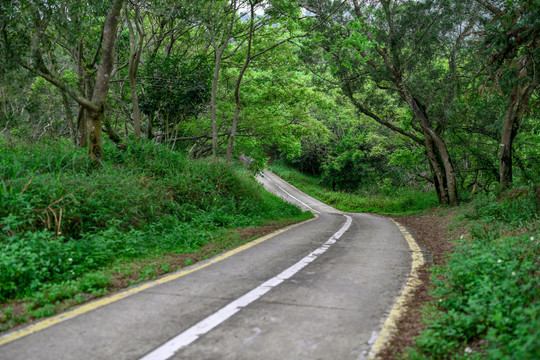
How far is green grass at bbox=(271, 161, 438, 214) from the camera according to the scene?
28.0 metres

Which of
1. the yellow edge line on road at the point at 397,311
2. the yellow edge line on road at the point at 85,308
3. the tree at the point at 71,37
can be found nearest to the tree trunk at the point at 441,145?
the yellow edge line on road at the point at 397,311

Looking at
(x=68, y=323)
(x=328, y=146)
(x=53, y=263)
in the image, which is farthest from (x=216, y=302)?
(x=328, y=146)

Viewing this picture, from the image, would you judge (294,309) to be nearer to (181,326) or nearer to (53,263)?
(181,326)

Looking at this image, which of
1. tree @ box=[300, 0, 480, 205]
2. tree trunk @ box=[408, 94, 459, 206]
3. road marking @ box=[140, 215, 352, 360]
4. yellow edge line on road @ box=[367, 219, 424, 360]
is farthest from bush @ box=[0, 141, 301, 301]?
tree trunk @ box=[408, 94, 459, 206]

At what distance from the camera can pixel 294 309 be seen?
412 centimetres

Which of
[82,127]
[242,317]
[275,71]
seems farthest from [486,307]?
[275,71]

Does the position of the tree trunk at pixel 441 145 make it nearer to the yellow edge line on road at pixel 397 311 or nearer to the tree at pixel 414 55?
the tree at pixel 414 55

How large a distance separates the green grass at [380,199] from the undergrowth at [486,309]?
19700mm

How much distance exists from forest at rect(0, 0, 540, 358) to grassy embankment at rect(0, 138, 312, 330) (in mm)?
35

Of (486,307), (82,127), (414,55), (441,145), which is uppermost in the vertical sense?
(414,55)

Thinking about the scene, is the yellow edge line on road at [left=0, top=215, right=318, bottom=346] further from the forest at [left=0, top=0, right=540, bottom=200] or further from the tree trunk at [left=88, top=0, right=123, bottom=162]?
the forest at [left=0, top=0, right=540, bottom=200]

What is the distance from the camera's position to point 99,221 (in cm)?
730

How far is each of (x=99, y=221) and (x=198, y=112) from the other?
11.0 meters

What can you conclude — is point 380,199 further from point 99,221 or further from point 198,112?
point 99,221
